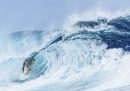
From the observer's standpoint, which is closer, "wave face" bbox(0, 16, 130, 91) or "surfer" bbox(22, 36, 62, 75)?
"wave face" bbox(0, 16, 130, 91)

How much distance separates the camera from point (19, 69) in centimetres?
2722

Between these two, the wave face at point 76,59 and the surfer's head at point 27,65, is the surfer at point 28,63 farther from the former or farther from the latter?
the wave face at point 76,59

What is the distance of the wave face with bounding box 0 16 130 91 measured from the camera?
24.5 meters

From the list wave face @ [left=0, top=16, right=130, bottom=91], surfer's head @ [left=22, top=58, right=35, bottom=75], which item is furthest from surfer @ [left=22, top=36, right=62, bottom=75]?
wave face @ [left=0, top=16, right=130, bottom=91]

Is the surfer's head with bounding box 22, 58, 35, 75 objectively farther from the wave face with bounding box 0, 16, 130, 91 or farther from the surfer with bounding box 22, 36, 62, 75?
the wave face with bounding box 0, 16, 130, 91

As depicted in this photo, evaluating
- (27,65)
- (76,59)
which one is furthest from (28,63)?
(76,59)

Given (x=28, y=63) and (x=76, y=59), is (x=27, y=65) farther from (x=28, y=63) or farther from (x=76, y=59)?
(x=76, y=59)

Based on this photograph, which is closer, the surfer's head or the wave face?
the wave face

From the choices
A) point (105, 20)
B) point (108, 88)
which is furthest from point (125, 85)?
point (105, 20)

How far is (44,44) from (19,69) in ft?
7.00

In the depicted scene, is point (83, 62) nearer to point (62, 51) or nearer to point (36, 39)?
point (62, 51)

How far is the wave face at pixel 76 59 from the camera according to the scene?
24.5 meters

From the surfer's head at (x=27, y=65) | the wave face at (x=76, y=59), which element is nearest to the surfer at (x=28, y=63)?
the surfer's head at (x=27, y=65)

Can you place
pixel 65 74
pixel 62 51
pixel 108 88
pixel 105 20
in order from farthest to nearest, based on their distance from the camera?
pixel 105 20 < pixel 62 51 < pixel 65 74 < pixel 108 88
